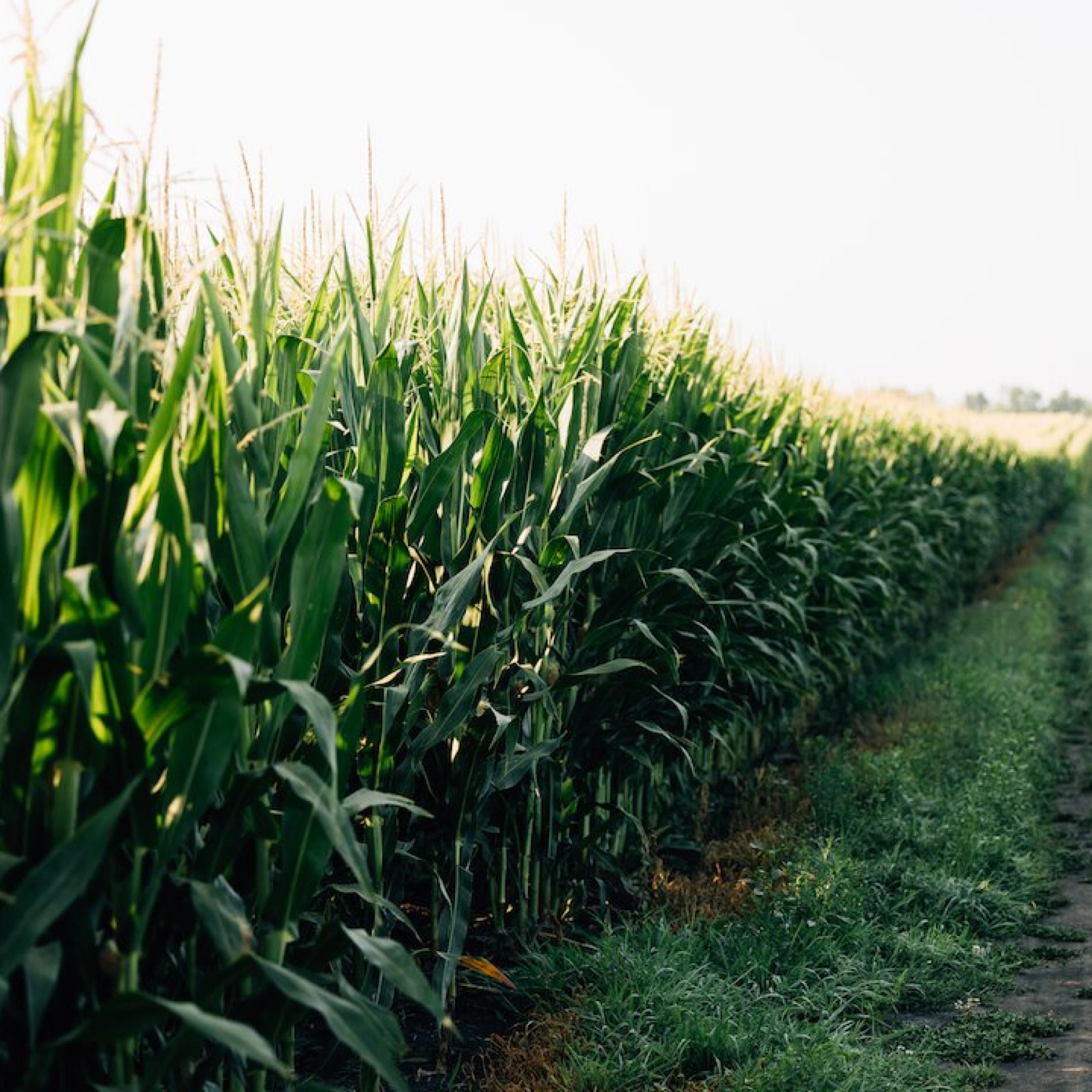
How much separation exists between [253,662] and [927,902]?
3.75 metres

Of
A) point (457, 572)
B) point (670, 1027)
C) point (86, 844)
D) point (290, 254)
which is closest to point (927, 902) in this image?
point (670, 1027)

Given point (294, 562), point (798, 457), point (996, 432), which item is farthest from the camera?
point (996, 432)

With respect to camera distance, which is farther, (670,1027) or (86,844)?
(670,1027)

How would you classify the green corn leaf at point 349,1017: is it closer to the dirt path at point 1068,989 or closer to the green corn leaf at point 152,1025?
the green corn leaf at point 152,1025

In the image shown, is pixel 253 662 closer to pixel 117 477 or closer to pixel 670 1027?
pixel 117 477

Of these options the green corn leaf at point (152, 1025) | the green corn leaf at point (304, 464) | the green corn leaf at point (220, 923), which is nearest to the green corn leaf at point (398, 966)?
the green corn leaf at point (220, 923)

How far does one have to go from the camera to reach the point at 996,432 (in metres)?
24.3

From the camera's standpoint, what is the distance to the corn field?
2074 mm

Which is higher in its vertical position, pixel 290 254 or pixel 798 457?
pixel 290 254

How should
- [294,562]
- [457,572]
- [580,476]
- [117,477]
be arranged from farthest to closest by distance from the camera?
[580,476], [457,572], [294,562], [117,477]

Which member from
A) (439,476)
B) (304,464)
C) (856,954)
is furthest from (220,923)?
(856,954)

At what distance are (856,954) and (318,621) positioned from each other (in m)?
3.13

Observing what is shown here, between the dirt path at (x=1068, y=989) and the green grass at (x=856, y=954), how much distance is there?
7 centimetres

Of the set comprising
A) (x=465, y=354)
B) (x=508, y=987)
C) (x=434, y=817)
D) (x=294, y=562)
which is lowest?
(x=508, y=987)
